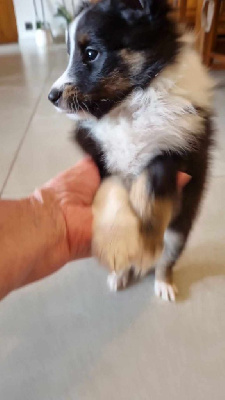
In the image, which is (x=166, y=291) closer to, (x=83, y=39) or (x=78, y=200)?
(x=78, y=200)

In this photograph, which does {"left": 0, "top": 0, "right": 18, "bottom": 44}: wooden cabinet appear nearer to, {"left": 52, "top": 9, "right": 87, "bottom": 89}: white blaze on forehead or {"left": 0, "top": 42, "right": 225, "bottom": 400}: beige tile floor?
{"left": 0, "top": 42, "right": 225, "bottom": 400}: beige tile floor

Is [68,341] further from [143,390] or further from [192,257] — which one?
[192,257]

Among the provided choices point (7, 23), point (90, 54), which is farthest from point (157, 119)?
point (7, 23)

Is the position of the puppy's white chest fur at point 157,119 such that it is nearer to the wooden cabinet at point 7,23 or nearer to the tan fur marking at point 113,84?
the tan fur marking at point 113,84

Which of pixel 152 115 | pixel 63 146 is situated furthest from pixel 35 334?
pixel 63 146

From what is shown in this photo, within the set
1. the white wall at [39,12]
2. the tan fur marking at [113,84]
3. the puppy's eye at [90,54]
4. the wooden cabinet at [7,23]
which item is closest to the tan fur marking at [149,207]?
the tan fur marking at [113,84]

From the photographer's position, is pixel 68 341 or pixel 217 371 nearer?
pixel 217 371

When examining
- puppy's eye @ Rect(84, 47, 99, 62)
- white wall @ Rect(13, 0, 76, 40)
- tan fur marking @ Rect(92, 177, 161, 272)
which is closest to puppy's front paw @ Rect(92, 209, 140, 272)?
tan fur marking @ Rect(92, 177, 161, 272)
